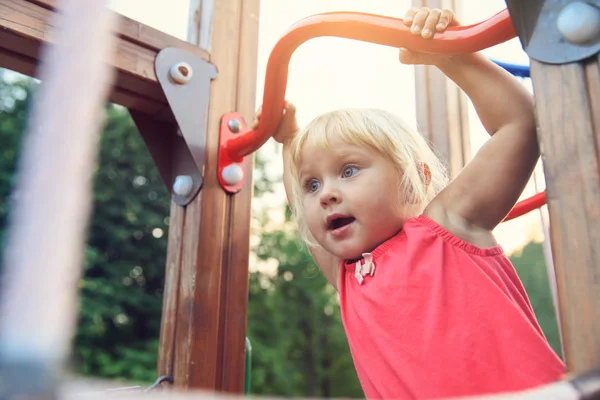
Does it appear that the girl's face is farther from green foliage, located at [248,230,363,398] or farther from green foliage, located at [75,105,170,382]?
green foliage, located at [248,230,363,398]

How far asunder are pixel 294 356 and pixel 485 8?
7376mm

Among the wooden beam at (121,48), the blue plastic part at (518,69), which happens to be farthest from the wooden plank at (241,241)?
the blue plastic part at (518,69)

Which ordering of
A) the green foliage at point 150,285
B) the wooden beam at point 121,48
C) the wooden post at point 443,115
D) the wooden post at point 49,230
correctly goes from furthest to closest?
the green foliage at point 150,285 → the wooden post at point 443,115 → the wooden beam at point 121,48 → the wooden post at point 49,230

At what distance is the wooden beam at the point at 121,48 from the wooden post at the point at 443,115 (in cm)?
54

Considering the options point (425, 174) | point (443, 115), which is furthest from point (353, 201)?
point (443, 115)

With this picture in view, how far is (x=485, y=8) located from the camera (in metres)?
1.35

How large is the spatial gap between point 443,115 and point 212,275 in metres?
0.67

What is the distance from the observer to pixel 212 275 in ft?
3.26

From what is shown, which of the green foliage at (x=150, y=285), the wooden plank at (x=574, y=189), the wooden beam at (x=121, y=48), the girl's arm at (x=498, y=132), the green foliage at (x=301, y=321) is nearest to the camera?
the wooden plank at (x=574, y=189)

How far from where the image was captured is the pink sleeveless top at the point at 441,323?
0.65m

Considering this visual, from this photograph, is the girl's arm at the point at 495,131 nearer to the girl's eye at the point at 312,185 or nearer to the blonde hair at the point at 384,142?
the blonde hair at the point at 384,142

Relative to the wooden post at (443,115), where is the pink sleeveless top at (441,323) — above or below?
below

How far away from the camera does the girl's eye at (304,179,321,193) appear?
0.89 metres

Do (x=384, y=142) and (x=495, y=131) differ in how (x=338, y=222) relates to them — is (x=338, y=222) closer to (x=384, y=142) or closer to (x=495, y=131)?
(x=384, y=142)
